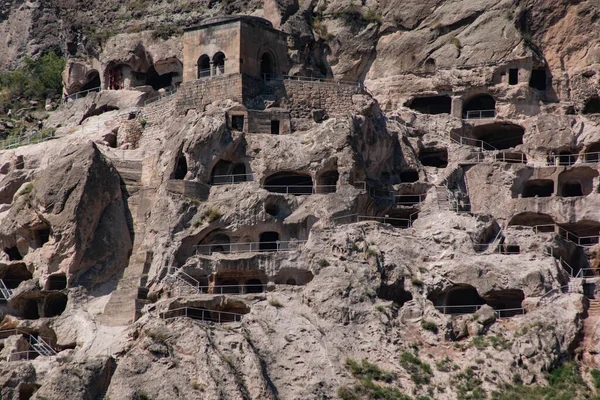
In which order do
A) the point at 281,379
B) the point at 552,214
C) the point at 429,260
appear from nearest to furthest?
the point at 281,379 → the point at 429,260 → the point at 552,214

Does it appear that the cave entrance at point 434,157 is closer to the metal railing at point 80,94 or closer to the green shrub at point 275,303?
the green shrub at point 275,303

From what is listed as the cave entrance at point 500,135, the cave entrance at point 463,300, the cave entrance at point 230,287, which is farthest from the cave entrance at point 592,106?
the cave entrance at point 230,287

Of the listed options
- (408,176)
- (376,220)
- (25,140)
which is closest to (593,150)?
(408,176)

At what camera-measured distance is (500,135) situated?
68.7m

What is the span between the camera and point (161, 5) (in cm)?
7950

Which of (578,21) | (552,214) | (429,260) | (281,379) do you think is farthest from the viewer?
(578,21)

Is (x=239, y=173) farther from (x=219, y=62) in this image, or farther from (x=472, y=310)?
(x=472, y=310)

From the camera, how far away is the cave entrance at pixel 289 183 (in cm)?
6222

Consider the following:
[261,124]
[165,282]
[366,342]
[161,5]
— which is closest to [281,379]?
[366,342]

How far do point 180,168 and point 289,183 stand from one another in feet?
16.8

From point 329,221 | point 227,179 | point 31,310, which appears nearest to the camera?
point 329,221

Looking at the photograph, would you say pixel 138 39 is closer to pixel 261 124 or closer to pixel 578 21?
pixel 261 124

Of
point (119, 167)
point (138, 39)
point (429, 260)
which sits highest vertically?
point (138, 39)

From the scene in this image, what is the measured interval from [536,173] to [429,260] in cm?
941
